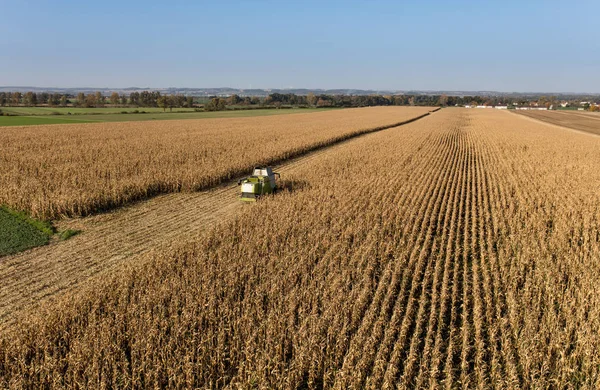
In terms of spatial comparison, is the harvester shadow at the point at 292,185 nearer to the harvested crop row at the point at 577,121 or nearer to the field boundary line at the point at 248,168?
the field boundary line at the point at 248,168

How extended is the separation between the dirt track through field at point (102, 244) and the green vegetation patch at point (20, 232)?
0.36 m

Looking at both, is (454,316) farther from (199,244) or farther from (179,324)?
(199,244)

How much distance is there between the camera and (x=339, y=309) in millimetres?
6539

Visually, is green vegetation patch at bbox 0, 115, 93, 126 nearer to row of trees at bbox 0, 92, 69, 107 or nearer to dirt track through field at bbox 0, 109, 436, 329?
dirt track through field at bbox 0, 109, 436, 329

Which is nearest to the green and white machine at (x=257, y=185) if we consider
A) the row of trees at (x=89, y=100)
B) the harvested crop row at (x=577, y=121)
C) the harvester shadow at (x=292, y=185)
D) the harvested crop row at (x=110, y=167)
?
the harvester shadow at (x=292, y=185)

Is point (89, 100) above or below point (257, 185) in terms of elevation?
above

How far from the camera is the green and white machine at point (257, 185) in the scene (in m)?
13.8

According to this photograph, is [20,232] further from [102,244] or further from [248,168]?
[248,168]

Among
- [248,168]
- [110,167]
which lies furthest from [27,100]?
[248,168]

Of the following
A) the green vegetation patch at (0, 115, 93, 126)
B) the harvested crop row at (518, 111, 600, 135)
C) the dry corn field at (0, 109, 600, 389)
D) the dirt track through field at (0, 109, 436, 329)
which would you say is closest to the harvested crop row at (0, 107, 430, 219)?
the dirt track through field at (0, 109, 436, 329)

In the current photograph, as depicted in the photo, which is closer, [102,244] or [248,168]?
[102,244]

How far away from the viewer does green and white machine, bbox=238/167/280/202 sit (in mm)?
13781

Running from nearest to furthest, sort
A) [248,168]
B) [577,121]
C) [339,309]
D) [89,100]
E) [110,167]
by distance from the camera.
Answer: [339,309], [110,167], [248,168], [577,121], [89,100]

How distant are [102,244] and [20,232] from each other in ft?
8.50
